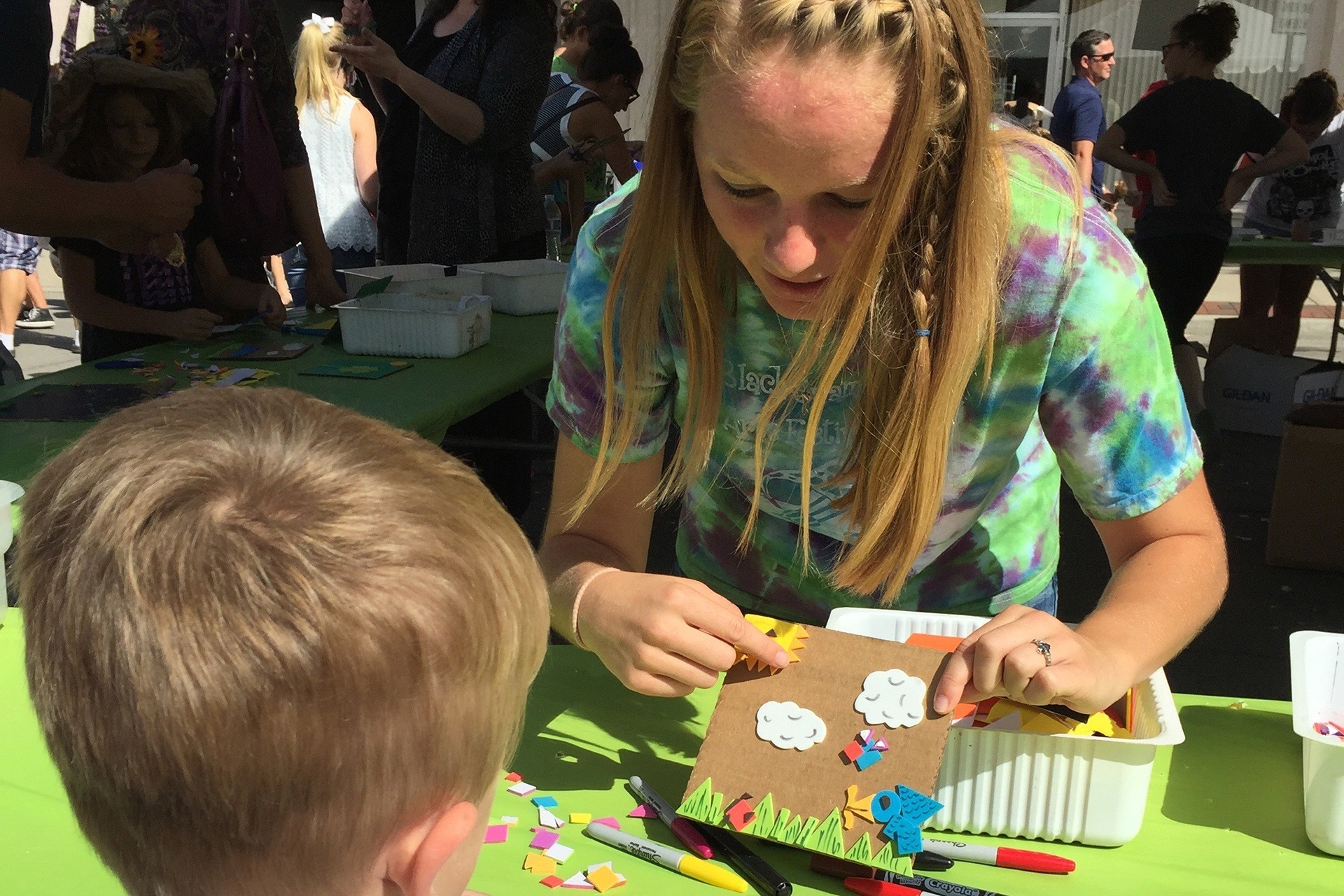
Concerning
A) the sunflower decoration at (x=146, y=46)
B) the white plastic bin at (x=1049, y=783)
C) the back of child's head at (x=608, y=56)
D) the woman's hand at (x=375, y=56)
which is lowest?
the white plastic bin at (x=1049, y=783)

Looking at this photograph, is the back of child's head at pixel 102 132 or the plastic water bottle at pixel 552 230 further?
the plastic water bottle at pixel 552 230

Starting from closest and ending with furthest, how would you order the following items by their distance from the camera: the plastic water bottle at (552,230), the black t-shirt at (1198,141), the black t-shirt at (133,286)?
the black t-shirt at (133,286), the plastic water bottle at (552,230), the black t-shirt at (1198,141)

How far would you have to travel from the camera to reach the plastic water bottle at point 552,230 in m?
4.34

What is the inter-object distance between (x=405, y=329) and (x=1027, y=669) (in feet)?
7.05

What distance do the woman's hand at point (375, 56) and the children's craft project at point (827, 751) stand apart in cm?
271

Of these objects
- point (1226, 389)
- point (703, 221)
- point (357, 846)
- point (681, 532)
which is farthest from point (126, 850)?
point (1226, 389)

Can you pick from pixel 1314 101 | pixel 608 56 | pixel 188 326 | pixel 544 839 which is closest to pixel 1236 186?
pixel 1314 101

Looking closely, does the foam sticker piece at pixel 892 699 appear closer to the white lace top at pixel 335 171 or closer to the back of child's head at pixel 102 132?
the back of child's head at pixel 102 132

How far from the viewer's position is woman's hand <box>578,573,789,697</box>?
1.09 metres

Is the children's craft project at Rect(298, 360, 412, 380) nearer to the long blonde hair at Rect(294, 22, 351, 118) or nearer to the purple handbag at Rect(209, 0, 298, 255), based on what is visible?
the purple handbag at Rect(209, 0, 298, 255)

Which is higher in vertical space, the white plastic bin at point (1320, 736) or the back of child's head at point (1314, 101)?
the back of child's head at point (1314, 101)

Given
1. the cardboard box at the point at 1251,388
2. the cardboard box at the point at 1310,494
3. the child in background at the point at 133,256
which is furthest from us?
the cardboard box at the point at 1251,388

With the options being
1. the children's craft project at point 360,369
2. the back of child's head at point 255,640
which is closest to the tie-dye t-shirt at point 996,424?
the back of child's head at point 255,640

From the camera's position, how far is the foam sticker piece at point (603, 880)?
3.35 ft
